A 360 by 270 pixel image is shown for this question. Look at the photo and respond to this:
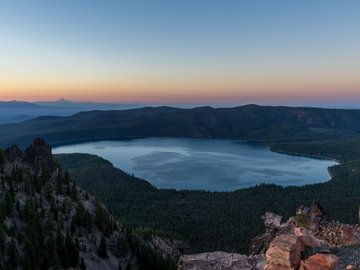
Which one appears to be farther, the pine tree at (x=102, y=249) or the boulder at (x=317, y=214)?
the pine tree at (x=102, y=249)

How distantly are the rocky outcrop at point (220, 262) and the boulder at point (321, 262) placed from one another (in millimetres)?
10409

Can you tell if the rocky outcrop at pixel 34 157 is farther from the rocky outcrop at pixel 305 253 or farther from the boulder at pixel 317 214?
the boulder at pixel 317 214

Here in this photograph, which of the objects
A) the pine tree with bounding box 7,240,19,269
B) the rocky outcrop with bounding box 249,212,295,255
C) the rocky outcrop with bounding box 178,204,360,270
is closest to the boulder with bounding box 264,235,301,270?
the rocky outcrop with bounding box 178,204,360,270

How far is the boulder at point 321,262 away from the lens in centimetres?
3731

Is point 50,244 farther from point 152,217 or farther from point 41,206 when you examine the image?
point 152,217

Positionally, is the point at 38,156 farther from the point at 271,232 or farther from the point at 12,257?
the point at 271,232

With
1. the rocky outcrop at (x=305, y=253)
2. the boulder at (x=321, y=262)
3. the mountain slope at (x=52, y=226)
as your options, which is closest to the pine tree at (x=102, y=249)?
the mountain slope at (x=52, y=226)

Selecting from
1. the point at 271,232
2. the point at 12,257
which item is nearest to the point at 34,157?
the point at 12,257

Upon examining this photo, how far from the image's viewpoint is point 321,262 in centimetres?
3750

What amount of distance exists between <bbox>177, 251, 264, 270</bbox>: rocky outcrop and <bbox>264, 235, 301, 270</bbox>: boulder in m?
7.51

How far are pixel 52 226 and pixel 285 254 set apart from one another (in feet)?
187

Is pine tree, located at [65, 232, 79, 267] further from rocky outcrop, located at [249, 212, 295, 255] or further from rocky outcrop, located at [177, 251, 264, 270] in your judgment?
rocky outcrop, located at [177, 251, 264, 270]

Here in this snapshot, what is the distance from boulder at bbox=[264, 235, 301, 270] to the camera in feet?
129

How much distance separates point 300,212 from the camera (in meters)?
79.0
